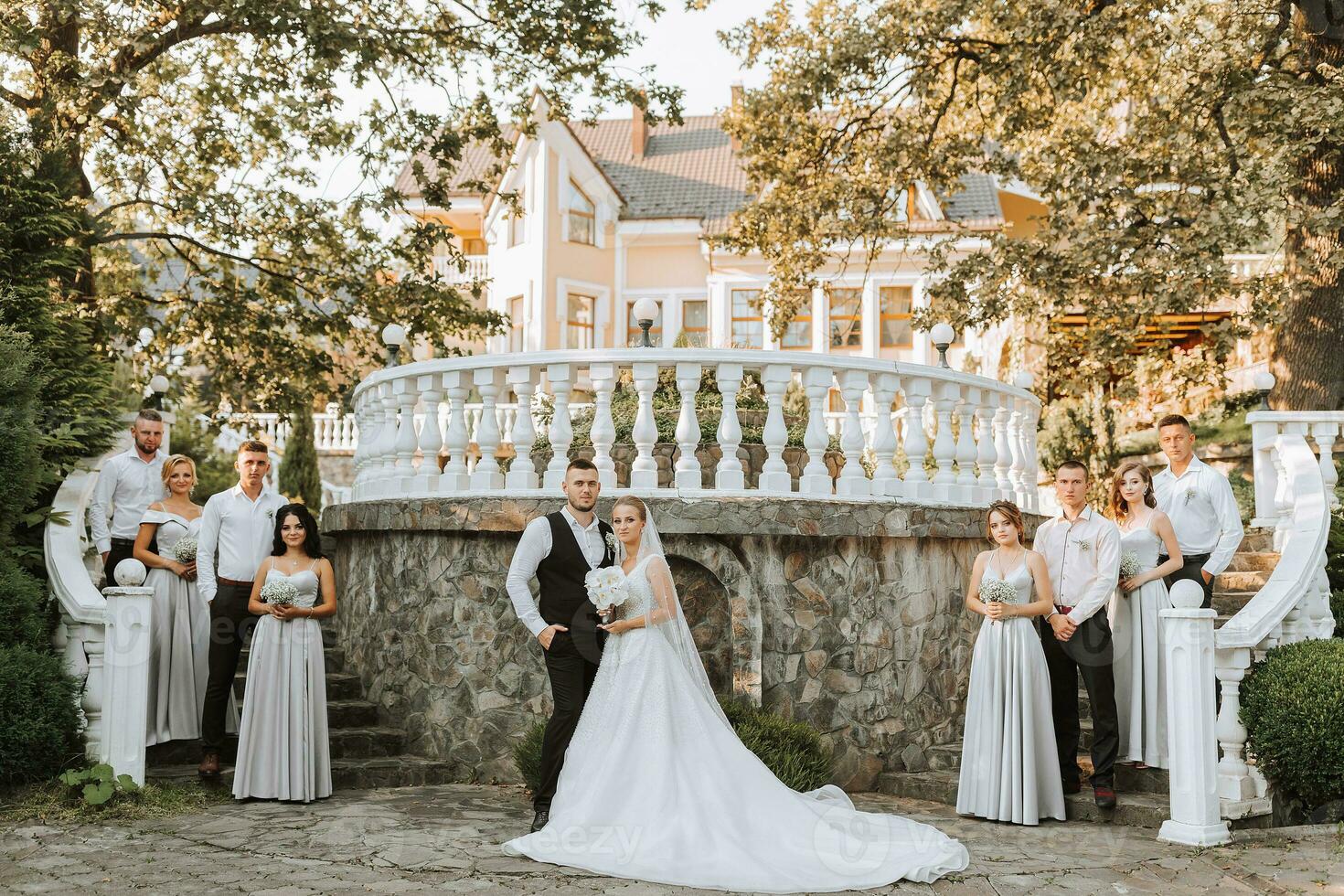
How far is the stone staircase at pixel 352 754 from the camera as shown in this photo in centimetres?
742

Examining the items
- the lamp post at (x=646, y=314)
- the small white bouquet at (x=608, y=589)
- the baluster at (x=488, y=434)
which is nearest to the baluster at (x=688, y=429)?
the lamp post at (x=646, y=314)

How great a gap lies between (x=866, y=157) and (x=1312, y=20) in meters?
5.05

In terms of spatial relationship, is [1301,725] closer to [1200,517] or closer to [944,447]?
[1200,517]

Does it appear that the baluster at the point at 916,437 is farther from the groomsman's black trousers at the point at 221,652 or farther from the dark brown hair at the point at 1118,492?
the groomsman's black trousers at the point at 221,652

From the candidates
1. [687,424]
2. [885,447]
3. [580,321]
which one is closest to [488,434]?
[687,424]

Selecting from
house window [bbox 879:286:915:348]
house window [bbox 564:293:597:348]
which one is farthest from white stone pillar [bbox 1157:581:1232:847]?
house window [bbox 564:293:597:348]

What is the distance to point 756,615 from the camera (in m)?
7.25

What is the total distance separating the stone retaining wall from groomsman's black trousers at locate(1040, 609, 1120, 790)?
105 cm

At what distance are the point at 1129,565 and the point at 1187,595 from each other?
2.06 ft

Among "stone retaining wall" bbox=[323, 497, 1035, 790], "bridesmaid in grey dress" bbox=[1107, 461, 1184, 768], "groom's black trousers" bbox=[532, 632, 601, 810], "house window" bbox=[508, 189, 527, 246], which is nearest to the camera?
"groom's black trousers" bbox=[532, 632, 601, 810]

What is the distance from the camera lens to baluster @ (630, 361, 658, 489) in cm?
714

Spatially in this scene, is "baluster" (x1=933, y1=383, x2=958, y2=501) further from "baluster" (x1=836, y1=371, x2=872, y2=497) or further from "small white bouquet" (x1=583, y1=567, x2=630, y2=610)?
"small white bouquet" (x1=583, y1=567, x2=630, y2=610)

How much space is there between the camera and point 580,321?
83.3ft

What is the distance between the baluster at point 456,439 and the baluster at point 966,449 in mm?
3206
